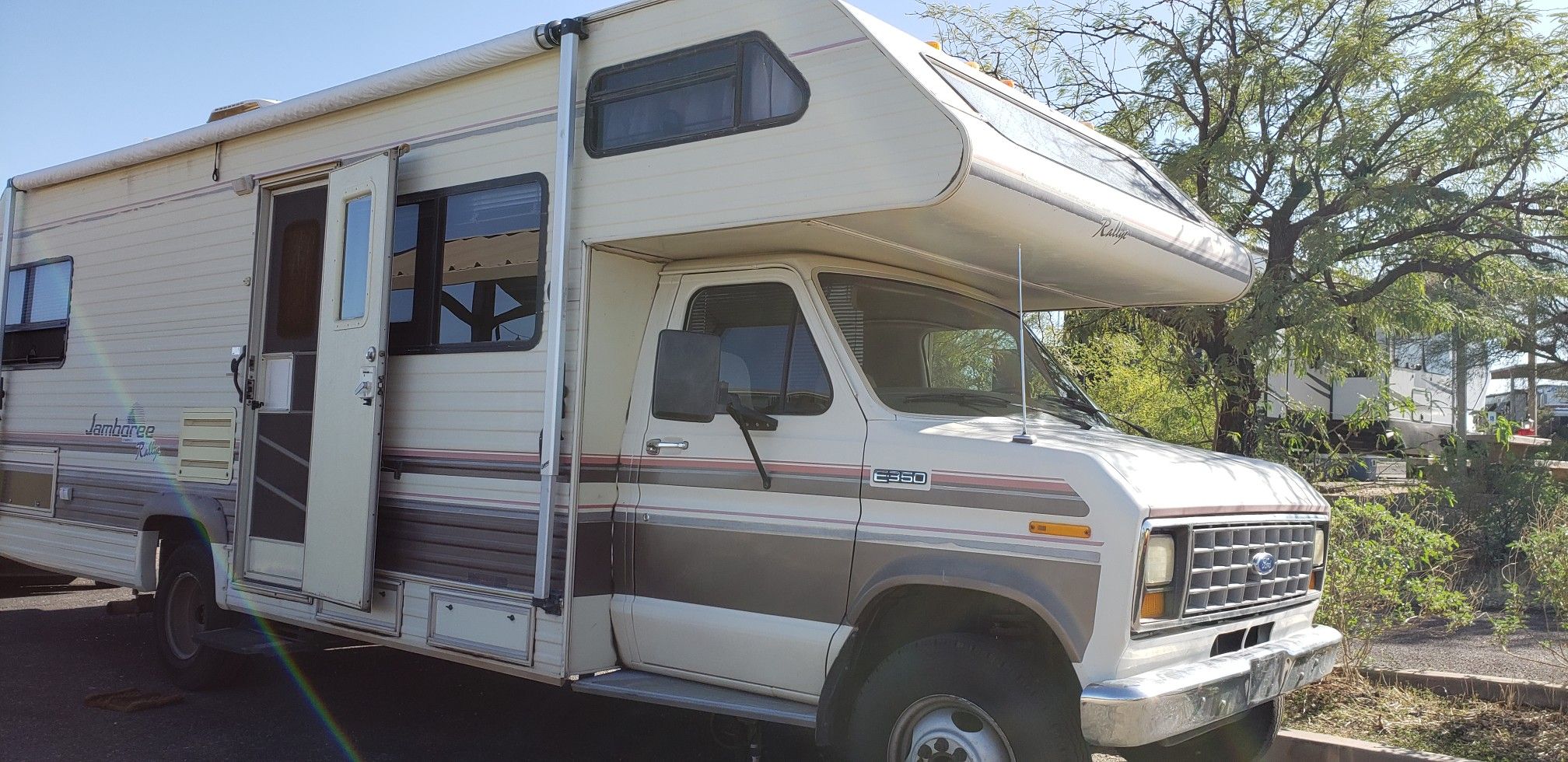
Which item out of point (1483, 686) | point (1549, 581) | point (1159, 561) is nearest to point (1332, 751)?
point (1483, 686)

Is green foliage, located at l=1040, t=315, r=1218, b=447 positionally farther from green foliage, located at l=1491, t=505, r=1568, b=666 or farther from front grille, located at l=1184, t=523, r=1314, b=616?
front grille, located at l=1184, t=523, r=1314, b=616

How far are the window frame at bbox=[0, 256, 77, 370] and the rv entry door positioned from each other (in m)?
2.78

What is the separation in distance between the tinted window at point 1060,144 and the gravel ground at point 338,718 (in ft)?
8.58

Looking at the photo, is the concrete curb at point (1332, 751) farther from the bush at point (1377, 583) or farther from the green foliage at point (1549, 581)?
the green foliage at point (1549, 581)

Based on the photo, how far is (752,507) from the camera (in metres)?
4.57

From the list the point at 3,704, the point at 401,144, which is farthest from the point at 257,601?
the point at 401,144

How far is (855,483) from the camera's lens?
14.1 feet

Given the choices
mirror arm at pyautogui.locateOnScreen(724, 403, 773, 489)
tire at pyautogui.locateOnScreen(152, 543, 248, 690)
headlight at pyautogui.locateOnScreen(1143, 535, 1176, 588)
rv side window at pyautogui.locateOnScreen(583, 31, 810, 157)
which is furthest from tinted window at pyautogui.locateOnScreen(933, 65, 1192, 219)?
tire at pyautogui.locateOnScreen(152, 543, 248, 690)

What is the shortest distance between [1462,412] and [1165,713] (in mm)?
12550

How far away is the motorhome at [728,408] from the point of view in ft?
12.9

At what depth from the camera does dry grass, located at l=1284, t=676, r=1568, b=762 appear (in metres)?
5.07

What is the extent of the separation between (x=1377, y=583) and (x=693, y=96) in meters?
3.98

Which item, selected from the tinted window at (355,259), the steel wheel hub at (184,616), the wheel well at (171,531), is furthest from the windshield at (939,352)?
the steel wheel hub at (184,616)

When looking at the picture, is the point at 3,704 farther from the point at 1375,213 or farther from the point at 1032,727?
the point at 1375,213
